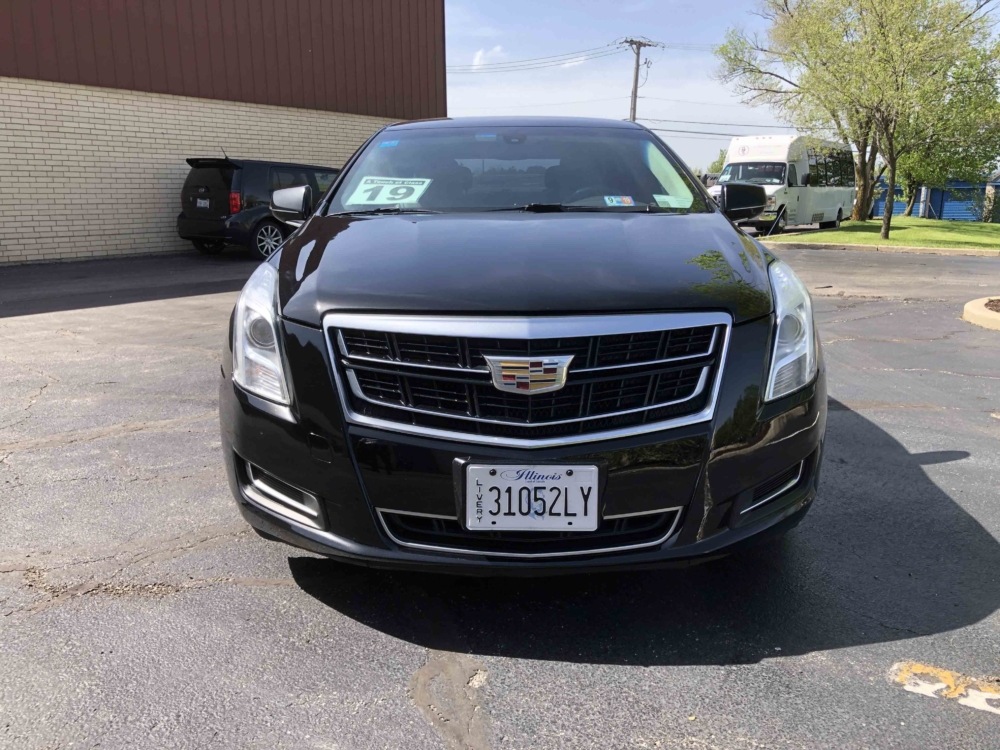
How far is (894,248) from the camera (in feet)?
55.6

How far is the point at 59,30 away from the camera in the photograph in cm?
1324

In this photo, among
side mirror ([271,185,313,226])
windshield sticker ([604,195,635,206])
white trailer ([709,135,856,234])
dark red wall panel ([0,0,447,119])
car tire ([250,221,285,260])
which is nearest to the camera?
windshield sticker ([604,195,635,206])

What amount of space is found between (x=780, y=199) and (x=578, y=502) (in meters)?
21.9

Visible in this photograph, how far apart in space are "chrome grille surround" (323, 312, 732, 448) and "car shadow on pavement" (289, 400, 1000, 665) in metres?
0.62

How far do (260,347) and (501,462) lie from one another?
2.61ft

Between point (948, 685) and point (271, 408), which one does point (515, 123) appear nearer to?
point (271, 408)

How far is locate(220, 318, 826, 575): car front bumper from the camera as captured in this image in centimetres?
211

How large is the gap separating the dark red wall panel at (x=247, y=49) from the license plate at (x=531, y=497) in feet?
46.1

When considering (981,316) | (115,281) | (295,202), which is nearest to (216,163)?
(115,281)

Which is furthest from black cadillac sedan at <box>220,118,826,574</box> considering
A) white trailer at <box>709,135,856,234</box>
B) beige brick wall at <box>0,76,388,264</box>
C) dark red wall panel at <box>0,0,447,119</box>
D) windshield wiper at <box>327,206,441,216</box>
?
white trailer at <box>709,135,856,234</box>

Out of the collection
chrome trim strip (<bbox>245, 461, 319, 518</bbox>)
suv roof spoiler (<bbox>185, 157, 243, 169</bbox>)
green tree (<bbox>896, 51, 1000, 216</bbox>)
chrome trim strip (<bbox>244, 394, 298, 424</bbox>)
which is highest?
green tree (<bbox>896, 51, 1000, 216</bbox>)

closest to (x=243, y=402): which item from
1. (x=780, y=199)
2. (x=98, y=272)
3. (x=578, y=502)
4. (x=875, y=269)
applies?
(x=578, y=502)

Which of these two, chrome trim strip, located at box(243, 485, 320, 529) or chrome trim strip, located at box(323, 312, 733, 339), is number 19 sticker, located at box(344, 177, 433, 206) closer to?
chrome trim strip, located at box(323, 312, 733, 339)

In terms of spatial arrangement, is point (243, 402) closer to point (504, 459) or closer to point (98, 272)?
point (504, 459)
